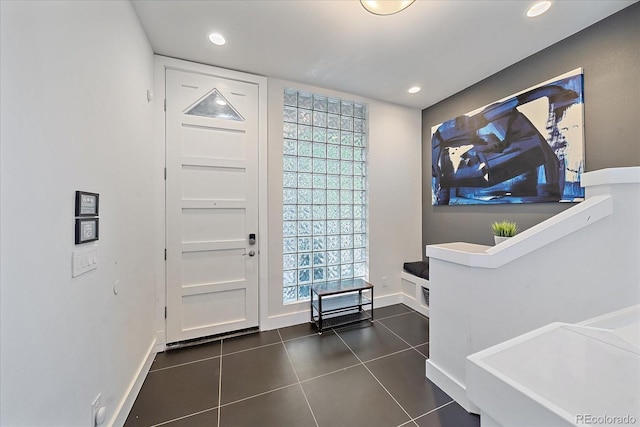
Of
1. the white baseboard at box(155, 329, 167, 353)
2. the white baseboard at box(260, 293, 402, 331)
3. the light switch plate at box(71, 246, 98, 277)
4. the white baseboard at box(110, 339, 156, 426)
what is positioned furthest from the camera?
the white baseboard at box(260, 293, 402, 331)

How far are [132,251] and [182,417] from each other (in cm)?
118

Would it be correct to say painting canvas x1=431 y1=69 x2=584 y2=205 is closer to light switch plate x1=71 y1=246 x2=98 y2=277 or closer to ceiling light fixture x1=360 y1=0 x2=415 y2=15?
ceiling light fixture x1=360 y1=0 x2=415 y2=15

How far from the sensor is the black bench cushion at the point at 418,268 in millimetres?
3021

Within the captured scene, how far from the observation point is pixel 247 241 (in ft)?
8.48

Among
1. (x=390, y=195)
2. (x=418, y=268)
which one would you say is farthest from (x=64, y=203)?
(x=418, y=268)

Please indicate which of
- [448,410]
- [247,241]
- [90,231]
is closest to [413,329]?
[448,410]

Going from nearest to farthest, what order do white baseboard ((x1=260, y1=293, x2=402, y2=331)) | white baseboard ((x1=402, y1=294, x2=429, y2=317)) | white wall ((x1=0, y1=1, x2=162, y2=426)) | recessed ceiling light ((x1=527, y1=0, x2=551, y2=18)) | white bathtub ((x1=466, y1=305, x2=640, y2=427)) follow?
white bathtub ((x1=466, y1=305, x2=640, y2=427)) → white wall ((x1=0, y1=1, x2=162, y2=426)) → recessed ceiling light ((x1=527, y1=0, x2=551, y2=18)) → white baseboard ((x1=260, y1=293, x2=402, y2=331)) → white baseboard ((x1=402, y1=294, x2=429, y2=317))

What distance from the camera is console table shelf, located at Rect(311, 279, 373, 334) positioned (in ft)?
8.75

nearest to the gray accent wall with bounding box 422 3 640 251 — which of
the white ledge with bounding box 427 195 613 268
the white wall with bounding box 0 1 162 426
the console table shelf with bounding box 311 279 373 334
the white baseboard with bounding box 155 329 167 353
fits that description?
the white ledge with bounding box 427 195 613 268

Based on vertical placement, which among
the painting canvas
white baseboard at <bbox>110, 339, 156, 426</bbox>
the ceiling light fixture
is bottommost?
white baseboard at <bbox>110, 339, 156, 426</bbox>

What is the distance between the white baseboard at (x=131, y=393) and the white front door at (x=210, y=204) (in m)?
0.32

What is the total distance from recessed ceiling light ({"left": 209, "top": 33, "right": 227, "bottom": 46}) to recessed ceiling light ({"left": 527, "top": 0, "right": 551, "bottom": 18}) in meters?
2.46

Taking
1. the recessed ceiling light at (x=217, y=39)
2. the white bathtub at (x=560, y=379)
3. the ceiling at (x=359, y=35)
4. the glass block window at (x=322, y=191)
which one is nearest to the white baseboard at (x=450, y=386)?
the white bathtub at (x=560, y=379)

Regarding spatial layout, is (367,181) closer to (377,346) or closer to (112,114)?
(377,346)
